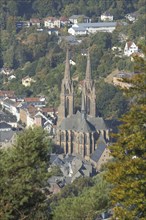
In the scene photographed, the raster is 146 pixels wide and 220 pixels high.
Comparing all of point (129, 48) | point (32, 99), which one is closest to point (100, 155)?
point (32, 99)

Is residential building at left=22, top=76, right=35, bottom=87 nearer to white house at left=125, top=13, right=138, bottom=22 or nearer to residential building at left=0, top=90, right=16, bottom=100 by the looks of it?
residential building at left=0, top=90, right=16, bottom=100

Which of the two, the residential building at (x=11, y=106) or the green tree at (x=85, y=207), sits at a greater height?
the green tree at (x=85, y=207)

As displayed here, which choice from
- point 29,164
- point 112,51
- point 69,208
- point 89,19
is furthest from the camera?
point 89,19

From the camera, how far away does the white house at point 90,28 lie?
57.8 m

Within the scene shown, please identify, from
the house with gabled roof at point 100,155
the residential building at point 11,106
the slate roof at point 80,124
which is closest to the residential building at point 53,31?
the residential building at point 11,106

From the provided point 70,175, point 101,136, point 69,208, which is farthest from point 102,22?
point 69,208

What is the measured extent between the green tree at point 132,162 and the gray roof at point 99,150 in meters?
22.5

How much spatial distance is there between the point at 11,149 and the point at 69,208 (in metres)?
2.88

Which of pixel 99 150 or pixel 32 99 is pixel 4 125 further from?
pixel 99 150

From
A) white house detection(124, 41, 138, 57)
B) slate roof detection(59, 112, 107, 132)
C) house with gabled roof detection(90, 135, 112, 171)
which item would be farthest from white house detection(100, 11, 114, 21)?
house with gabled roof detection(90, 135, 112, 171)

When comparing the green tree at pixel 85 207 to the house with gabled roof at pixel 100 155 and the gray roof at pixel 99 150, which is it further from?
the gray roof at pixel 99 150

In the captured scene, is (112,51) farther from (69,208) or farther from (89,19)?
(69,208)

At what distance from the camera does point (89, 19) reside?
204 feet

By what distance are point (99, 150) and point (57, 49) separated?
852 inches
